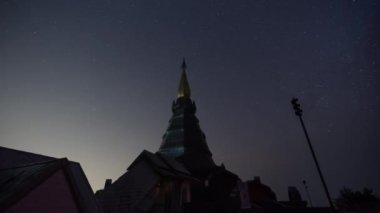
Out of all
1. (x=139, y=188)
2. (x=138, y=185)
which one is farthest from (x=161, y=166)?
(x=139, y=188)

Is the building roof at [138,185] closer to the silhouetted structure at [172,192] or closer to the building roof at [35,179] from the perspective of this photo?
the silhouetted structure at [172,192]

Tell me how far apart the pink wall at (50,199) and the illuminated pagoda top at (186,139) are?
24347mm

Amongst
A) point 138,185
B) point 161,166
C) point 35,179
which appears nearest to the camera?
point 35,179

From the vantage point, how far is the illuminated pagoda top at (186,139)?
38531 mm

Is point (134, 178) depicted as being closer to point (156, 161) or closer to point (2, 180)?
point (156, 161)

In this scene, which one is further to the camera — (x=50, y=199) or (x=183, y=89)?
(x=183, y=89)

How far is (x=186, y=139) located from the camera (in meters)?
44.8

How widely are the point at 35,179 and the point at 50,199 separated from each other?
46.6 inches

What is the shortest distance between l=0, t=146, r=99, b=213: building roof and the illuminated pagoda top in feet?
74.9

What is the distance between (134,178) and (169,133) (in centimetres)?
2858

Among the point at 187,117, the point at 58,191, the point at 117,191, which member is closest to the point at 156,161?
the point at 117,191

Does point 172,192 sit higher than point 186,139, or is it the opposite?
point 186,139

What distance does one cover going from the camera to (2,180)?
9242 mm

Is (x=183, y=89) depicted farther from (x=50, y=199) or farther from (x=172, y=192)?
(x=50, y=199)
